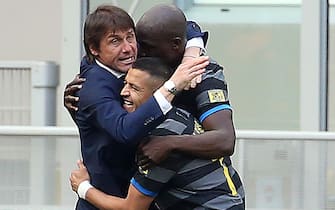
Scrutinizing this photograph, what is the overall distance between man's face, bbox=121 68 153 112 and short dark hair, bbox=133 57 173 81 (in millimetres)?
12

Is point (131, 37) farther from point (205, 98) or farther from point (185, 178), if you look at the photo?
point (185, 178)

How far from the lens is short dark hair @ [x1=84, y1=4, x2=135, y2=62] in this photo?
95.7 inches

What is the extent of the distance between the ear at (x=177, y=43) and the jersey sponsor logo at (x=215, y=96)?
145 mm

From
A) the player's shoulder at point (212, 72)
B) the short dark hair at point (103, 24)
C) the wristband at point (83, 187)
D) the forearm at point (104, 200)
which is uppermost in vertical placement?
the short dark hair at point (103, 24)

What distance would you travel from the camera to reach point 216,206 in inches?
94.0

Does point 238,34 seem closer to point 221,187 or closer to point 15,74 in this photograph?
point 15,74

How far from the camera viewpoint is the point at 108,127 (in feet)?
7.73

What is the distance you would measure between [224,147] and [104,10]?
0.50 m

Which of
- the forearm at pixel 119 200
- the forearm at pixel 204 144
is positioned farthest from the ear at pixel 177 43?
the forearm at pixel 119 200

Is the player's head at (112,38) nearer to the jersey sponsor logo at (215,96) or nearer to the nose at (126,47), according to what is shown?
the nose at (126,47)

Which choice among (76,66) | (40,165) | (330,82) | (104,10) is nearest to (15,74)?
(76,66)

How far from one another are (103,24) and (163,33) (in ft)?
0.60

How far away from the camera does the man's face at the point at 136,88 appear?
7.71ft

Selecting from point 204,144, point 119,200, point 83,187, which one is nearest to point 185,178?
point 204,144
